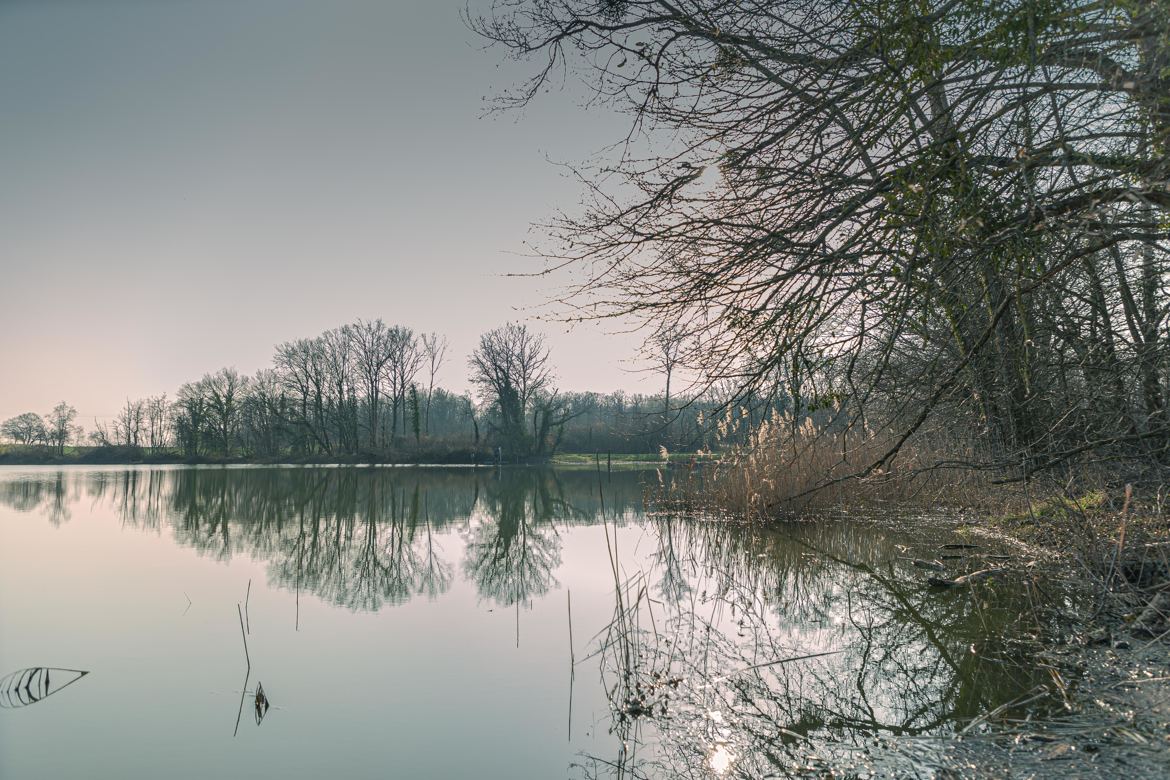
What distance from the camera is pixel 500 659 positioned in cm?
425

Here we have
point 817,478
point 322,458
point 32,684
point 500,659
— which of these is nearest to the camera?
point 32,684

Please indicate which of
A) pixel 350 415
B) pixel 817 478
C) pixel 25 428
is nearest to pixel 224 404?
pixel 350 415

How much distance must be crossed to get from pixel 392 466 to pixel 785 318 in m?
32.7

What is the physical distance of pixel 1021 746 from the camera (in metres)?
2.41

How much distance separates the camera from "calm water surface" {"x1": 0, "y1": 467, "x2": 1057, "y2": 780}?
2906 mm

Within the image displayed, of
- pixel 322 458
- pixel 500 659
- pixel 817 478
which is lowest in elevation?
pixel 500 659

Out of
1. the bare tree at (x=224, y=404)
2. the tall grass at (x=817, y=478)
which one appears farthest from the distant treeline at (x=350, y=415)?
the tall grass at (x=817, y=478)

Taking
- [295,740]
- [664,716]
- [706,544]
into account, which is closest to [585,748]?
[664,716]

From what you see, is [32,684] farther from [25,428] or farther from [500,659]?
[25,428]

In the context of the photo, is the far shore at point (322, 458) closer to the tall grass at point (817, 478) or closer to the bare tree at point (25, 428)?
the bare tree at point (25, 428)

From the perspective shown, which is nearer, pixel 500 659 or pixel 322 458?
pixel 500 659

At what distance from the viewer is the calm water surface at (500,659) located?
291cm

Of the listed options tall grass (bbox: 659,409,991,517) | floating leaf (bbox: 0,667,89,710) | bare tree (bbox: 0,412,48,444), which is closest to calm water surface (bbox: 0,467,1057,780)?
floating leaf (bbox: 0,667,89,710)

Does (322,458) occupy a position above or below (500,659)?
above
